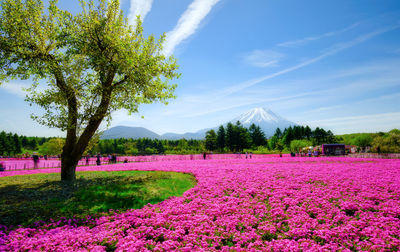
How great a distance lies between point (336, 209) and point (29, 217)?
44.7 ft

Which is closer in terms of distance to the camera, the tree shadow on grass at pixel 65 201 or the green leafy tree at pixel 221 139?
the tree shadow on grass at pixel 65 201

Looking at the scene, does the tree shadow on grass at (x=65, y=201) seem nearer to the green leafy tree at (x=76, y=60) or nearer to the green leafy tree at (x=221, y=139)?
the green leafy tree at (x=76, y=60)

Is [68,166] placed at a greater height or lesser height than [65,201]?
greater

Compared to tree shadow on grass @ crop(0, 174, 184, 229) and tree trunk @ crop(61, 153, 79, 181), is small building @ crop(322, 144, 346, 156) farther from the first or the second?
tree trunk @ crop(61, 153, 79, 181)

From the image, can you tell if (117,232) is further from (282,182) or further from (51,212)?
(282,182)

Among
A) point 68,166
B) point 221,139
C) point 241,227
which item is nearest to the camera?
point 241,227

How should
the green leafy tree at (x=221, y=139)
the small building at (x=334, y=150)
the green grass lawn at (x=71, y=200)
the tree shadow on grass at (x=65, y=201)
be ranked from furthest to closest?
the green leafy tree at (x=221, y=139), the small building at (x=334, y=150), the green grass lawn at (x=71, y=200), the tree shadow on grass at (x=65, y=201)

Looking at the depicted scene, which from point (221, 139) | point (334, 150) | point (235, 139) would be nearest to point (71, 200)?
point (334, 150)

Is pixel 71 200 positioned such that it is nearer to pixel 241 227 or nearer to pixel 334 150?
pixel 241 227

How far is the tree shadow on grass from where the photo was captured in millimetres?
8875

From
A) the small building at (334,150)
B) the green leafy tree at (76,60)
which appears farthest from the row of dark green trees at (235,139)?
the green leafy tree at (76,60)

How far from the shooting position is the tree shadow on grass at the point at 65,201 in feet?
29.1

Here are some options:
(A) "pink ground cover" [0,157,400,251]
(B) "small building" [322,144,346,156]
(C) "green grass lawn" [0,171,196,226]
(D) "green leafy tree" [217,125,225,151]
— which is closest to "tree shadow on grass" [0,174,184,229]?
(C) "green grass lawn" [0,171,196,226]

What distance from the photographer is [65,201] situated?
440 inches
